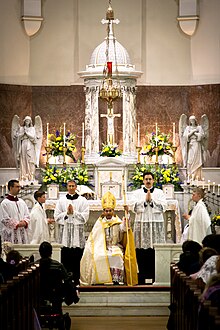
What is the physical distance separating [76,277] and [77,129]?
6816mm

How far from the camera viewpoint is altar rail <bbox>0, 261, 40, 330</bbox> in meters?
9.02

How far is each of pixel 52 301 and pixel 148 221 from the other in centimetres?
552

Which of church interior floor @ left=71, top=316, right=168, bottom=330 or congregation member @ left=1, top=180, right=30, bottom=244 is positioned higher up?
congregation member @ left=1, top=180, right=30, bottom=244

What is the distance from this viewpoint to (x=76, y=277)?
1560cm

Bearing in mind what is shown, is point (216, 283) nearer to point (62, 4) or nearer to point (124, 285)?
point (124, 285)

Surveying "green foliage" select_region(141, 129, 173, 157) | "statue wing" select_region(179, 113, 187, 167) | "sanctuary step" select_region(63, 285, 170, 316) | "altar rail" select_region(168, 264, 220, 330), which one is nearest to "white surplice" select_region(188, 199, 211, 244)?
"sanctuary step" select_region(63, 285, 170, 316)

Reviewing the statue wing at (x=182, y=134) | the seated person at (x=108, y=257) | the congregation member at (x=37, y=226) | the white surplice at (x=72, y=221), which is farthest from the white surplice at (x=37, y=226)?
the statue wing at (x=182, y=134)

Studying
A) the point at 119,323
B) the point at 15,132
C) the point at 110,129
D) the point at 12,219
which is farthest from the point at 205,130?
the point at 119,323

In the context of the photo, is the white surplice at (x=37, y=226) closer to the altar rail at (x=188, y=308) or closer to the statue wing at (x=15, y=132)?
the altar rail at (x=188, y=308)

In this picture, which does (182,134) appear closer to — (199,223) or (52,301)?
(199,223)

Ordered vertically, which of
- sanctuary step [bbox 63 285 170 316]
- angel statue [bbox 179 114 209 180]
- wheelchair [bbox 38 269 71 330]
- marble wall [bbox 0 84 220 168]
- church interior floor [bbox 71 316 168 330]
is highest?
marble wall [bbox 0 84 220 168]

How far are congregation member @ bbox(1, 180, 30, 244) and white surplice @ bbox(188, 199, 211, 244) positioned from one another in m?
2.65

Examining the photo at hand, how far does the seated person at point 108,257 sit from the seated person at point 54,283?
109 inches

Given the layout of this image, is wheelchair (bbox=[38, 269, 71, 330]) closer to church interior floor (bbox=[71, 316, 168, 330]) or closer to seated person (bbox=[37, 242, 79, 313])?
seated person (bbox=[37, 242, 79, 313])
